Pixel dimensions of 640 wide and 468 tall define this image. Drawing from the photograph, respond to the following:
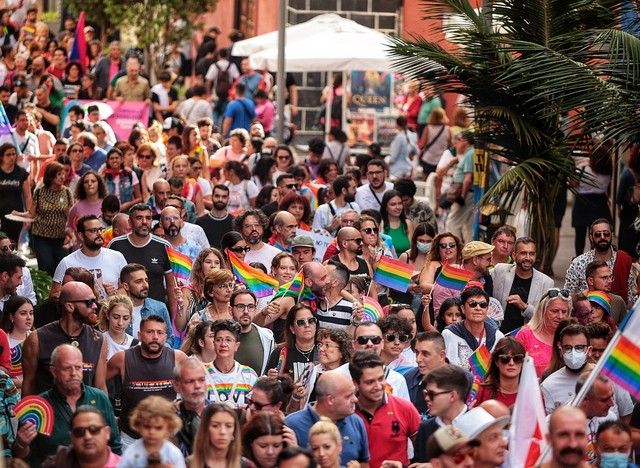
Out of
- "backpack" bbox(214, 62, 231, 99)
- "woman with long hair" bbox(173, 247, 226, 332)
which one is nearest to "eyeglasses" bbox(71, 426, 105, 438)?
"woman with long hair" bbox(173, 247, 226, 332)

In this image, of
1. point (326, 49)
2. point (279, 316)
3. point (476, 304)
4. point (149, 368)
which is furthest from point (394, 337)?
point (326, 49)

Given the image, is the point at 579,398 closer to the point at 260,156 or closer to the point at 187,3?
the point at 260,156

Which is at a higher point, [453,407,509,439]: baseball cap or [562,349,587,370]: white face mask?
[453,407,509,439]: baseball cap

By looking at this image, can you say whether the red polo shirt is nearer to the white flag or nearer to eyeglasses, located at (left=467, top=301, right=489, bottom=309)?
the white flag

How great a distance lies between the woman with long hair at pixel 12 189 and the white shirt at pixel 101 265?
4291mm

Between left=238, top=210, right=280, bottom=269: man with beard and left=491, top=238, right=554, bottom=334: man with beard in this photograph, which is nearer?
left=491, top=238, right=554, bottom=334: man with beard

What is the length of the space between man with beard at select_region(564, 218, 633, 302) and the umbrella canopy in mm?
11688

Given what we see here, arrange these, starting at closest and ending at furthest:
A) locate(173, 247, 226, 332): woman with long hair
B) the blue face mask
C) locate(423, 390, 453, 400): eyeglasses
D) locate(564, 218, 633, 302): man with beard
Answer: the blue face mask < locate(423, 390, 453, 400): eyeglasses < locate(173, 247, 226, 332): woman with long hair < locate(564, 218, 633, 302): man with beard

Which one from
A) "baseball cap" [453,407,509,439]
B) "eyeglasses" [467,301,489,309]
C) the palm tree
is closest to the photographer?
"baseball cap" [453,407,509,439]

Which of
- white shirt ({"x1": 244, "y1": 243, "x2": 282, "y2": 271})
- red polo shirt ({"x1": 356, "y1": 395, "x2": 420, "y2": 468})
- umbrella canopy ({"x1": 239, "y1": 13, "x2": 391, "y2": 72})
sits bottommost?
red polo shirt ({"x1": 356, "y1": 395, "x2": 420, "y2": 468})

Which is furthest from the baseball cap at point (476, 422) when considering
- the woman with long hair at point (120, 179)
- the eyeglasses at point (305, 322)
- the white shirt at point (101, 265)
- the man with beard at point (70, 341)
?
the woman with long hair at point (120, 179)

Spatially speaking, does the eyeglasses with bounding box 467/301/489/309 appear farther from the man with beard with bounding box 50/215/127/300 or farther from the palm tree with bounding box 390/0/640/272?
the palm tree with bounding box 390/0/640/272

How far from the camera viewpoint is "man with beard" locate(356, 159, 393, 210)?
19875 millimetres

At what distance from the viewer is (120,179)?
830 inches
